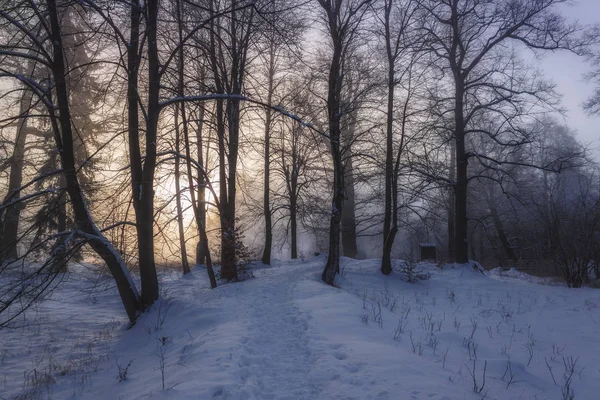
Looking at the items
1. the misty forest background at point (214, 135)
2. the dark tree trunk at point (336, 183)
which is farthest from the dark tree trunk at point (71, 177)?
the dark tree trunk at point (336, 183)

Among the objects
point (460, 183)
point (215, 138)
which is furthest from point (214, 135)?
point (460, 183)

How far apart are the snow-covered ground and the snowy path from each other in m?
0.02

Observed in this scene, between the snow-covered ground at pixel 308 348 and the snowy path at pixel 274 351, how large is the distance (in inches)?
0.9

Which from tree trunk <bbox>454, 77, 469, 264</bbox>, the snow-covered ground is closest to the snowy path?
the snow-covered ground

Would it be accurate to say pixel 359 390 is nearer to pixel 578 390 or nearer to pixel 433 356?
pixel 433 356

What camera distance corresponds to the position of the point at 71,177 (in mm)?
7754

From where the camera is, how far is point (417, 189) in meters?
16.5

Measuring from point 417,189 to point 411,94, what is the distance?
408 centimetres

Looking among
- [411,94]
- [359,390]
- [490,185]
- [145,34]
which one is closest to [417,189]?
[411,94]

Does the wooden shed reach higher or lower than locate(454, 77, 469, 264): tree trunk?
lower

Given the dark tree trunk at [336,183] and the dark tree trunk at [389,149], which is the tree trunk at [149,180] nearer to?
the dark tree trunk at [336,183]

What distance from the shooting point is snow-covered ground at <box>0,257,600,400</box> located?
4230 mm

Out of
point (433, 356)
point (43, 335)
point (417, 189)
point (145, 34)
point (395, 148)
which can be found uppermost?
point (145, 34)

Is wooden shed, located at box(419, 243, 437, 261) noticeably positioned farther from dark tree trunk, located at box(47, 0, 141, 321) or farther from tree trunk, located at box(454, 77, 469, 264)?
dark tree trunk, located at box(47, 0, 141, 321)
